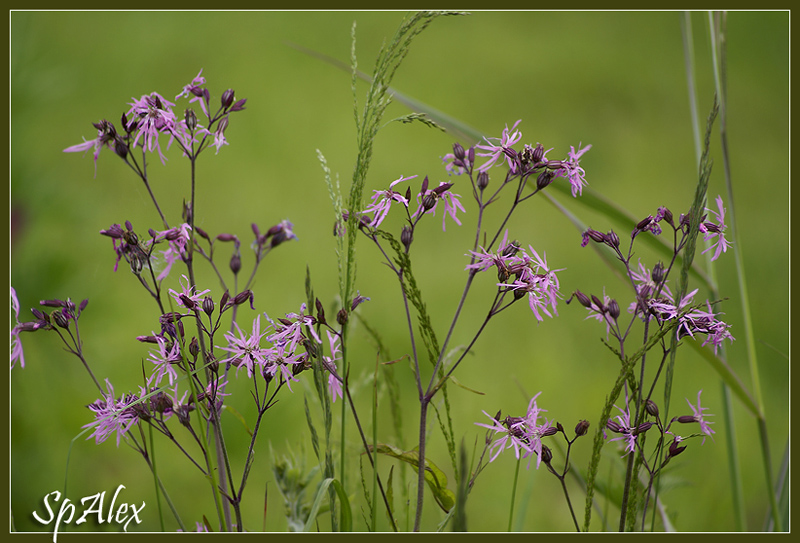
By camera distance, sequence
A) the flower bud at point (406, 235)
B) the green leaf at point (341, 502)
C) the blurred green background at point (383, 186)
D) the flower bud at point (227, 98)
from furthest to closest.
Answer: the blurred green background at point (383, 186)
the flower bud at point (227, 98)
the flower bud at point (406, 235)
the green leaf at point (341, 502)

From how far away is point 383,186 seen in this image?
2.21m

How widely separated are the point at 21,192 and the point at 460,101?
72.6 inches

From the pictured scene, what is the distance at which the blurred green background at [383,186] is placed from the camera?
163 cm

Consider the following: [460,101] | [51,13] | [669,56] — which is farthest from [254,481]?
[669,56]

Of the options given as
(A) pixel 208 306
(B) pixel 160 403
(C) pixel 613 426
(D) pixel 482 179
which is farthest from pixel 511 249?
(B) pixel 160 403

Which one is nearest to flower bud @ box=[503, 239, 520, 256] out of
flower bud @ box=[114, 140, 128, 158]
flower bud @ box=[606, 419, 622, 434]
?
flower bud @ box=[606, 419, 622, 434]

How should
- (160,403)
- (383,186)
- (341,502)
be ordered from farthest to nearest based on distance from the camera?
(383,186) → (160,403) → (341,502)

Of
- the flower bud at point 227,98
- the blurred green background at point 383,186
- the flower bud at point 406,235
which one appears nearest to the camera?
the flower bud at point 406,235

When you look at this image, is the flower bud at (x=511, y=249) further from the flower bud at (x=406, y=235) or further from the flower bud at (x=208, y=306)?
the flower bud at (x=208, y=306)

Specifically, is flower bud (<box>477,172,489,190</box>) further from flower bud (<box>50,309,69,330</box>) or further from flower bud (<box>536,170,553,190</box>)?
flower bud (<box>50,309,69,330</box>)

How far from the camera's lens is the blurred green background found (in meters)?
1.63

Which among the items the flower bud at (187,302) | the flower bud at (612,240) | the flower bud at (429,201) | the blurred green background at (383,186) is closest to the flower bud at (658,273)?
the flower bud at (612,240)

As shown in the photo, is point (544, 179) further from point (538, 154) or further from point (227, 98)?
point (227, 98)

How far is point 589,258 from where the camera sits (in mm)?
2389
